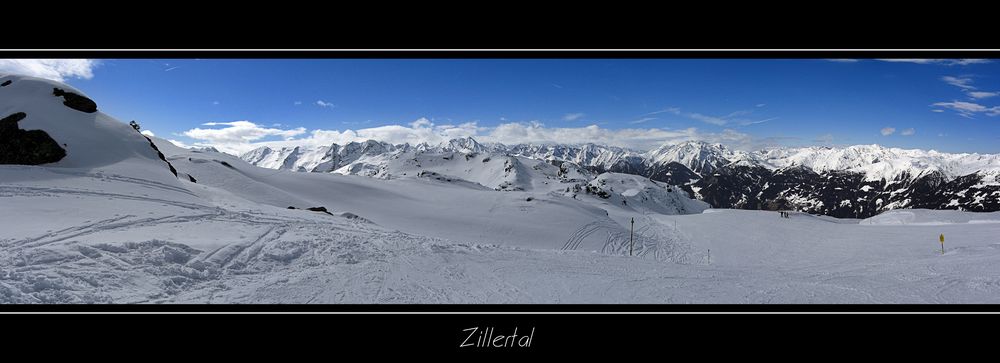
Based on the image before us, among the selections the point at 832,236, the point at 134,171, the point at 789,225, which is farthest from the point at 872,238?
the point at 134,171

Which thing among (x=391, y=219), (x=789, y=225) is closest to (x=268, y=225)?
(x=391, y=219)

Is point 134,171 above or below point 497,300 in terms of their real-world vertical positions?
above

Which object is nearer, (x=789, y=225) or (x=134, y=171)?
(x=134, y=171)

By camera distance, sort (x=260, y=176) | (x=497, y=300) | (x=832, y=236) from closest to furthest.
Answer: (x=497, y=300) → (x=832, y=236) → (x=260, y=176)
